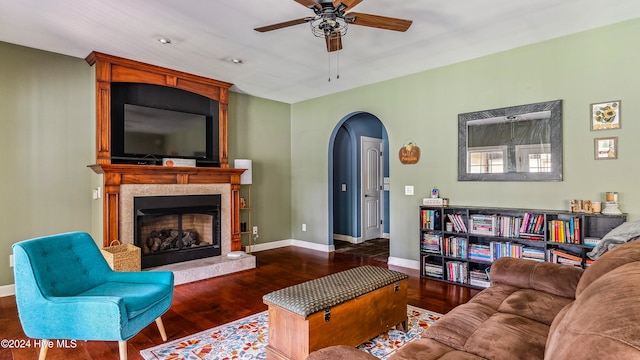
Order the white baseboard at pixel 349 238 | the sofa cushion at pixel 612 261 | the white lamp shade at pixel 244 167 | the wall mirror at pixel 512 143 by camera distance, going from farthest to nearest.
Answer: the white baseboard at pixel 349 238, the white lamp shade at pixel 244 167, the wall mirror at pixel 512 143, the sofa cushion at pixel 612 261

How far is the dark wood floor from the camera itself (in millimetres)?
2443

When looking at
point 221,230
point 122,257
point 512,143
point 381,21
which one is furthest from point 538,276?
point 221,230

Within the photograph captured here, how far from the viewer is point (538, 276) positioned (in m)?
2.30

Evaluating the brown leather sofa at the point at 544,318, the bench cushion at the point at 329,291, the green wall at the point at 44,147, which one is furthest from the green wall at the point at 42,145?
the brown leather sofa at the point at 544,318

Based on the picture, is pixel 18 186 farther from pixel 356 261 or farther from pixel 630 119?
pixel 630 119

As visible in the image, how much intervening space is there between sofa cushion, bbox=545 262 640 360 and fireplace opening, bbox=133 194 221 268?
Answer: 4216mm

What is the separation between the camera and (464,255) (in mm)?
3883

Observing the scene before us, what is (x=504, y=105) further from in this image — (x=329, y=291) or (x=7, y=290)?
(x=7, y=290)

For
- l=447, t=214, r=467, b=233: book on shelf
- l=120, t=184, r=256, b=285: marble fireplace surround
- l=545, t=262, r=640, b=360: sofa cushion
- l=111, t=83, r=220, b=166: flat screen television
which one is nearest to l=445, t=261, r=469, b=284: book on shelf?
l=447, t=214, r=467, b=233: book on shelf

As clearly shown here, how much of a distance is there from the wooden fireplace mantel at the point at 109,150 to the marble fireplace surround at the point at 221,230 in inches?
2.3

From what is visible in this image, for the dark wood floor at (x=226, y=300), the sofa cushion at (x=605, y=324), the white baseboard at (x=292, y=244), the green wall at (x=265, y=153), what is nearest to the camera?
the sofa cushion at (x=605, y=324)

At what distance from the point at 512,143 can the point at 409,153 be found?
4.14ft

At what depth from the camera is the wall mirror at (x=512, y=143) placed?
3512mm

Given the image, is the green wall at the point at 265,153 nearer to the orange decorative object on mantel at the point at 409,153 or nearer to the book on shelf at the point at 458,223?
the orange decorative object on mantel at the point at 409,153
